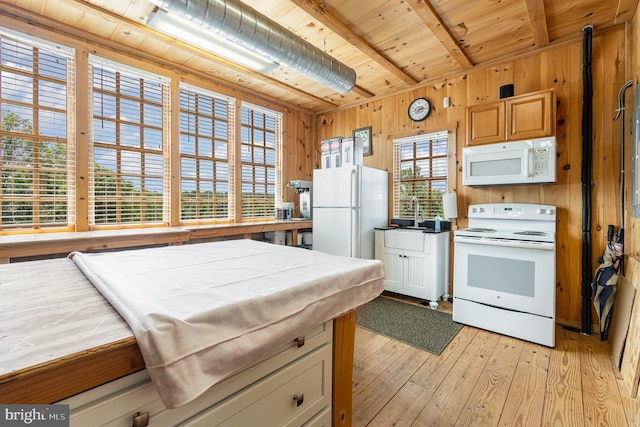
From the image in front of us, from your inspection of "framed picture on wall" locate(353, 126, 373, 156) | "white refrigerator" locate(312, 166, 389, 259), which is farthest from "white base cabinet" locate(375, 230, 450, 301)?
"framed picture on wall" locate(353, 126, 373, 156)

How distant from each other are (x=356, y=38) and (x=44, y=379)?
10.1 ft

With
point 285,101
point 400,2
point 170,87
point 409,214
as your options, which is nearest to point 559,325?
point 409,214

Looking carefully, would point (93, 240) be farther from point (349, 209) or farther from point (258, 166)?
point (349, 209)

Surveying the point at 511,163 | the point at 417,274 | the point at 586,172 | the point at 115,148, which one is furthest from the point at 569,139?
the point at 115,148

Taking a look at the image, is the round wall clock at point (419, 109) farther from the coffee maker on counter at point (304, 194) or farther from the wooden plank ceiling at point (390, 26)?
the coffee maker on counter at point (304, 194)

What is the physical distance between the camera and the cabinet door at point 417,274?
11.1 feet

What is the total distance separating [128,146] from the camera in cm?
310

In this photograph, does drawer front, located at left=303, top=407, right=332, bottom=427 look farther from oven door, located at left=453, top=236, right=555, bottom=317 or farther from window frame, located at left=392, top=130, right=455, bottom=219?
window frame, located at left=392, top=130, right=455, bottom=219

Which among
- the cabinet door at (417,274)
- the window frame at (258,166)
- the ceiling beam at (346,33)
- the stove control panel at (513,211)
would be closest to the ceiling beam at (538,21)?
the ceiling beam at (346,33)

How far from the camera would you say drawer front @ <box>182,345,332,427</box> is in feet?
3.05

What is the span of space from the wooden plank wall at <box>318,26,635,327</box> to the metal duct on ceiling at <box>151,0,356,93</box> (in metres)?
1.81

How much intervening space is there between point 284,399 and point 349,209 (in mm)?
2702

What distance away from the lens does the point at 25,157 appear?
2543 millimetres

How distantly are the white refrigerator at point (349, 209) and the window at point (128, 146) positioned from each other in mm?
1895
